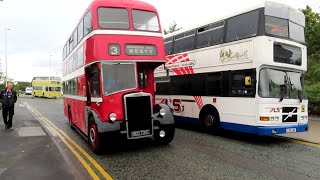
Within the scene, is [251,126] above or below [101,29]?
below

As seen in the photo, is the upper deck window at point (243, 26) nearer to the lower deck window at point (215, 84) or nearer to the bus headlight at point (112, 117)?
the lower deck window at point (215, 84)

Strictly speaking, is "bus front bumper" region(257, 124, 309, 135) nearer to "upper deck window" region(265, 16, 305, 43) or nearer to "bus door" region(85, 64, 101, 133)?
"upper deck window" region(265, 16, 305, 43)

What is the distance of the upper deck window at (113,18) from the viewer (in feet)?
28.7

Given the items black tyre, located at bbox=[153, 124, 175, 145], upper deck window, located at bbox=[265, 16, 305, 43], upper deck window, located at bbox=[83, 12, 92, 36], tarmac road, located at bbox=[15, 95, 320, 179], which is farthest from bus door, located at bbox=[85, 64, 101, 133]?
upper deck window, located at bbox=[265, 16, 305, 43]

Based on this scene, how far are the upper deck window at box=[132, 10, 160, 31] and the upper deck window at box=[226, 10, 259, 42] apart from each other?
282 centimetres

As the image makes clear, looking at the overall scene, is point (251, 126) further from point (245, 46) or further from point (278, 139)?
point (245, 46)

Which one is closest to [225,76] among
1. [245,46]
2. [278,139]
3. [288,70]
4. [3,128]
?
[245,46]

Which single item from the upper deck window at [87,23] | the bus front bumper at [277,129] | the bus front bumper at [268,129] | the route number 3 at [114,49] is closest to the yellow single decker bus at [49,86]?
the upper deck window at [87,23]

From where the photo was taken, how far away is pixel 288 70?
10156mm

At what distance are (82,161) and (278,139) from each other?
260 inches

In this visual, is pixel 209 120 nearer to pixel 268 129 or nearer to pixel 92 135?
pixel 268 129

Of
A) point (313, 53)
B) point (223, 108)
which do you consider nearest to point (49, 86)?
point (313, 53)

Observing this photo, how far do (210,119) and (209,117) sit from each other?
0.09m

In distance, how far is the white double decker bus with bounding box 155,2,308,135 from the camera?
378 inches
